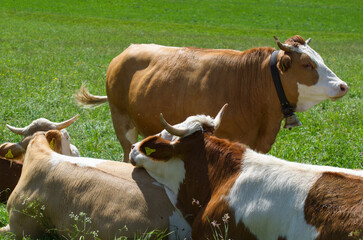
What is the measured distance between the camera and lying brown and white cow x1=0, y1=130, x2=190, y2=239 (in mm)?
5090

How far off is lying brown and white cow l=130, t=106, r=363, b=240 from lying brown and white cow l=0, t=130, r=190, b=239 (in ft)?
0.61

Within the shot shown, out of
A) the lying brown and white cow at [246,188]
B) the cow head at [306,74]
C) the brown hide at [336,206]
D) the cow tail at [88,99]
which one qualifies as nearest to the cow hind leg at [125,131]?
the cow tail at [88,99]

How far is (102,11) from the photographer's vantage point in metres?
50.4

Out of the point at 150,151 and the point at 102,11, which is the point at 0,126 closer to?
the point at 150,151

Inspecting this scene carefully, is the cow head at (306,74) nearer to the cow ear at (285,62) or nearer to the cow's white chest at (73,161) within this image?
the cow ear at (285,62)

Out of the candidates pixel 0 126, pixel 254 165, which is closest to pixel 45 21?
pixel 0 126

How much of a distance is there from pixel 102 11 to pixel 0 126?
4261 cm

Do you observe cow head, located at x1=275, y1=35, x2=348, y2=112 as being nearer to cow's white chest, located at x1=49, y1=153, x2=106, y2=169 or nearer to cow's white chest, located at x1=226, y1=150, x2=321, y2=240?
cow's white chest, located at x1=226, y1=150, x2=321, y2=240

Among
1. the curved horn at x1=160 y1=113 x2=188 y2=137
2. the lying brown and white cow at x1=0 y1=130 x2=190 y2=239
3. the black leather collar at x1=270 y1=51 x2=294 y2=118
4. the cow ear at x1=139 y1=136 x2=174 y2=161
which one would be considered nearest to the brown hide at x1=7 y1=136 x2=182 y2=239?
the lying brown and white cow at x1=0 y1=130 x2=190 y2=239

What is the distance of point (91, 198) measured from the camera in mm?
5301

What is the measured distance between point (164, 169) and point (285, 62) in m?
2.28

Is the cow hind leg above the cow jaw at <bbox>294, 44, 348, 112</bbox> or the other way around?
the other way around

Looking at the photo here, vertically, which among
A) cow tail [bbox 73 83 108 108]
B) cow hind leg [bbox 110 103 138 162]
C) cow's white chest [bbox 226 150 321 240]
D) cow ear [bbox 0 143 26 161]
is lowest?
cow hind leg [bbox 110 103 138 162]

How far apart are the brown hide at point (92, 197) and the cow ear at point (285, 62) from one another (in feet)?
7.64
